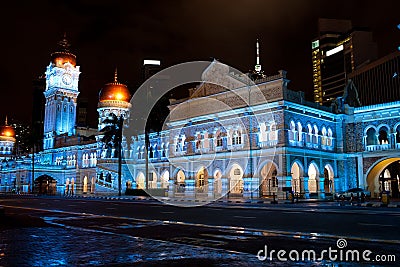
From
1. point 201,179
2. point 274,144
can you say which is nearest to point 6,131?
point 201,179

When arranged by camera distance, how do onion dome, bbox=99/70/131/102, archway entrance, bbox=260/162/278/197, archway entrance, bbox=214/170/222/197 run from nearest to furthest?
archway entrance, bbox=260/162/278/197 → archway entrance, bbox=214/170/222/197 → onion dome, bbox=99/70/131/102

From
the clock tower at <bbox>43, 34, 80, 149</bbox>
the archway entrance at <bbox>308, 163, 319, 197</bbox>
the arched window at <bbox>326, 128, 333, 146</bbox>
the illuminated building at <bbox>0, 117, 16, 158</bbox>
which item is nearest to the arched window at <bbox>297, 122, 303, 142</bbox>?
the archway entrance at <bbox>308, 163, 319, 197</bbox>

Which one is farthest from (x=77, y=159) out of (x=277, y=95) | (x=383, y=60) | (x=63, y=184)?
(x=383, y=60)

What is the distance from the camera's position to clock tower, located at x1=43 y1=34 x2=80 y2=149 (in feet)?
283

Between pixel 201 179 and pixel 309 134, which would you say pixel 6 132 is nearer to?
pixel 201 179

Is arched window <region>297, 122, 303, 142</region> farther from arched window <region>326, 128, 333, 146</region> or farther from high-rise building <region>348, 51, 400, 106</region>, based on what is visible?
high-rise building <region>348, 51, 400, 106</region>

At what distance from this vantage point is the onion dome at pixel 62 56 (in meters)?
87.9

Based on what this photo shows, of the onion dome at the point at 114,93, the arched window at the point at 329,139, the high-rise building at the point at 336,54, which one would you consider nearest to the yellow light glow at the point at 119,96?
the onion dome at the point at 114,93

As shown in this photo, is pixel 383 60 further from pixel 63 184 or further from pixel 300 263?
pixel 300 263

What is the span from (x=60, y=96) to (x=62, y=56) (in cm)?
901

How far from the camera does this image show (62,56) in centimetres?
8850

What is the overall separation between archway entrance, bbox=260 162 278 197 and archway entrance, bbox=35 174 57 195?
47.8 meters

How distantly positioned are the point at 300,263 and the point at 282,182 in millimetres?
29581

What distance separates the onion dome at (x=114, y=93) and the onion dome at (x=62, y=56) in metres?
16.9
